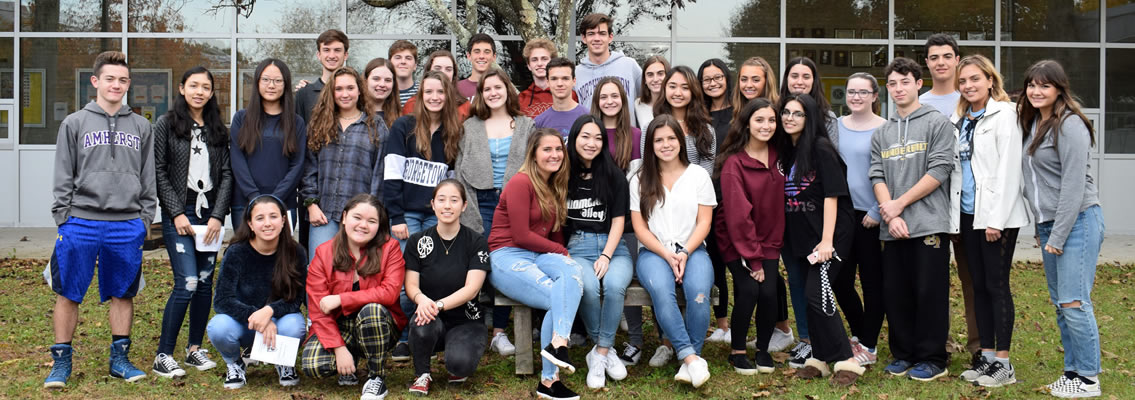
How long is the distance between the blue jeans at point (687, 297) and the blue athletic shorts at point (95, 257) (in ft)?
9.49

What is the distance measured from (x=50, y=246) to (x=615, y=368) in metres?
8.47

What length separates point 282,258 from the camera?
510cm

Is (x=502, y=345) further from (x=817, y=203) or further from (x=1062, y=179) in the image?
(x=1062, y=179)

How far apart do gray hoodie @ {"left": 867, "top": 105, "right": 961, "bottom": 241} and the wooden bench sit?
122cm

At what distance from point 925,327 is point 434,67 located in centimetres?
366

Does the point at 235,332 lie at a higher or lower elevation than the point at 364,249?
lower

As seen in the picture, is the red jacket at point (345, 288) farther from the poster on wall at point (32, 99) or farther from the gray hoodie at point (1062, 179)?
the poster on wall at point (32, 99)

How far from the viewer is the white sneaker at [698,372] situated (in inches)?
191

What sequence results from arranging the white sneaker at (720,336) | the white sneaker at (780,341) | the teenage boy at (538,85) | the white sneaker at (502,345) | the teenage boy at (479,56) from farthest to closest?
the teenage boy at (479,56), the teenage boy at (538,85), the white sneaker at (720,336), the white sneaker at (780,341), the white sneaker at (502,345)

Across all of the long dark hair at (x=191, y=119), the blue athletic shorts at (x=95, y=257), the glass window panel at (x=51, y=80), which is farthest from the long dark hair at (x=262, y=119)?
the glass window panel at (x=51, y=80)

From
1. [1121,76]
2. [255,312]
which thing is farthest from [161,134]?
[1121,76]

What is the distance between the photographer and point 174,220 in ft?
17.2

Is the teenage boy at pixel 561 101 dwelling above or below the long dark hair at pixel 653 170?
above

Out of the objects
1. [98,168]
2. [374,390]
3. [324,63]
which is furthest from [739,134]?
[98,168]
